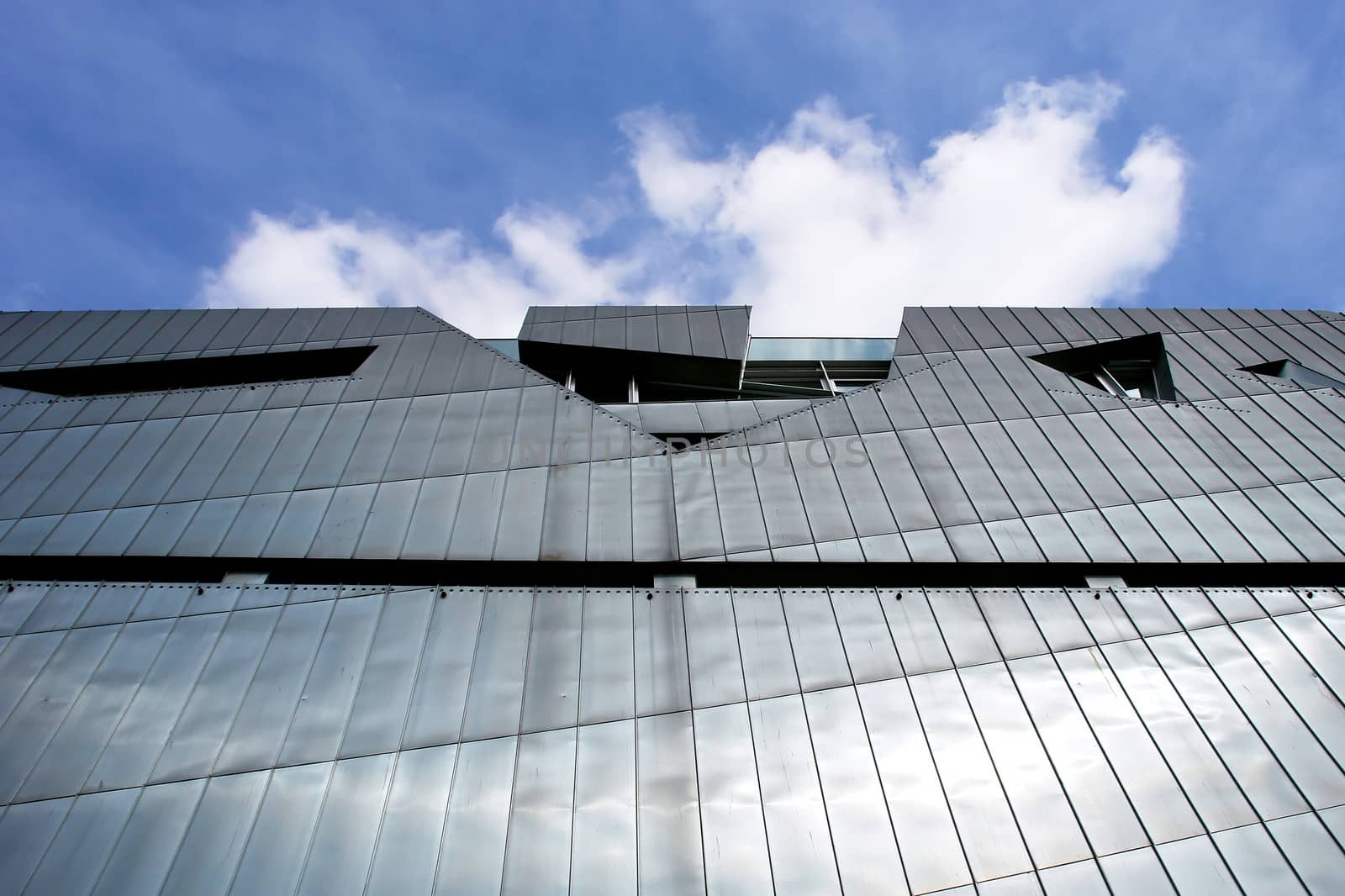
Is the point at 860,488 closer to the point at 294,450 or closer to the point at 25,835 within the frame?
the point at 294,450

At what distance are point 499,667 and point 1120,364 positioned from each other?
53.7ft

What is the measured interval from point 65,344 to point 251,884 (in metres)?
15.4

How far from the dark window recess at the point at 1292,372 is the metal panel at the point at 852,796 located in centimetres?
1364

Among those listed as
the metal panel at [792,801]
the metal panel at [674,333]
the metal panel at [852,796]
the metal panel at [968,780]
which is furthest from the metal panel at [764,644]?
the metal panel at [674,333]

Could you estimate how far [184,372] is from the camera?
687 inches

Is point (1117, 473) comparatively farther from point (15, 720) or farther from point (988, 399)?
point (15, 720)

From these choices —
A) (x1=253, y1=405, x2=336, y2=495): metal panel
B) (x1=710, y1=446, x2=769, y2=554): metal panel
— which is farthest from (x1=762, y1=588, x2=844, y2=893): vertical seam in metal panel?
(x1=253, y1=405, x2=336, y2=495): metal panel

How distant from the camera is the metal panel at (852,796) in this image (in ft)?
28.2

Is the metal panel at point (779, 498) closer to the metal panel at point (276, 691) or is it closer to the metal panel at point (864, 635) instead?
the metal panel at point (864, 635)

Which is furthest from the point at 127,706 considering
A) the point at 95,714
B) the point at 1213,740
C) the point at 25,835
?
the point at 1213,740

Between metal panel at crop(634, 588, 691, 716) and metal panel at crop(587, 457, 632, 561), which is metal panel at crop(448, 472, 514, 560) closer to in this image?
metal panel at crop(587, 457, 632, 561)

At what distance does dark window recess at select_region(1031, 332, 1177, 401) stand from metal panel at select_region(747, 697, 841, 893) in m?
11.6

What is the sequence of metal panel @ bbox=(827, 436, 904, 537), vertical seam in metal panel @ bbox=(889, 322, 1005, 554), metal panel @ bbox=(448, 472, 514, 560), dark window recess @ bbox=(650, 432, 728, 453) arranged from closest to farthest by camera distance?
metal panel @ bbox=(448, 472, 514, 560)
vertical seam in metal panel @ bbox=(889, 322, 1005, 554)
metal panel @ bbox=(827, 436, 904, 537)
dark window recess @ bbox=(650, 432, 728, 453)

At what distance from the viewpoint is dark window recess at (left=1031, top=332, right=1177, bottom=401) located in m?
17.7
